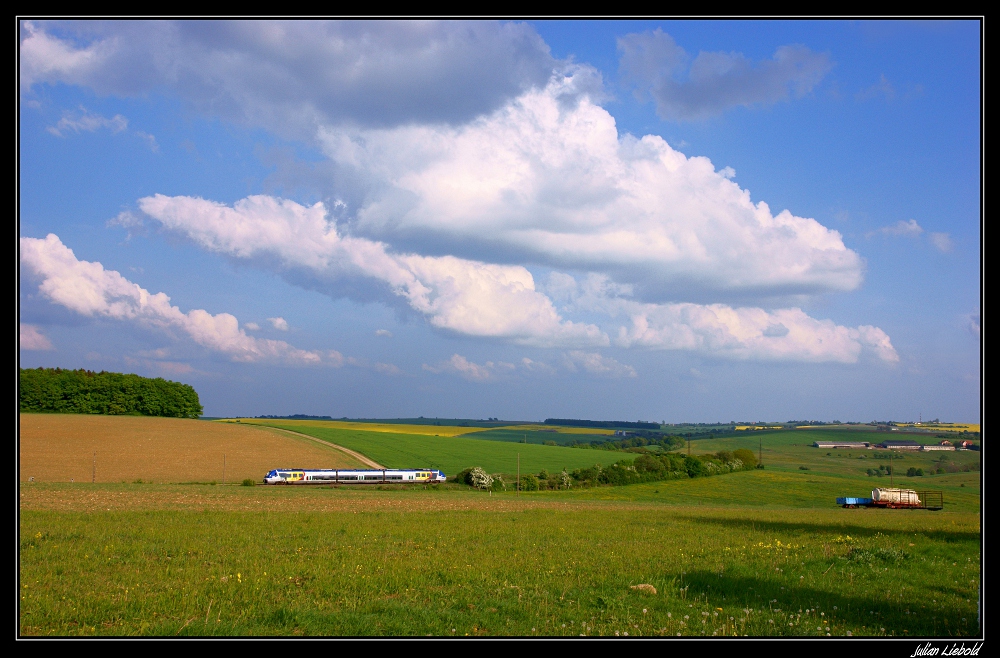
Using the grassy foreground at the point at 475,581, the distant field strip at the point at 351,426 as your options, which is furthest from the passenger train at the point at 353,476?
the distant field strip at the point at 351,426

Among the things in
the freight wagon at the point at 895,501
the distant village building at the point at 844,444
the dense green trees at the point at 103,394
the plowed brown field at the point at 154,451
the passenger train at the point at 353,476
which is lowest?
the distant village building at the point at 844,444

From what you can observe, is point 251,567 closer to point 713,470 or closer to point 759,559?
point 759,559

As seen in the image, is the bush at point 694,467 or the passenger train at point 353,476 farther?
the bush at point 694,467

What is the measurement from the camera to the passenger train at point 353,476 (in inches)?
2520

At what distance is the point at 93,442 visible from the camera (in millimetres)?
74938

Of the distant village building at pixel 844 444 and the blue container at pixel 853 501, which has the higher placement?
the blue container at pixel 853 501

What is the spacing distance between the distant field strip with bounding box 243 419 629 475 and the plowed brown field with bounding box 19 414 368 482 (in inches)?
267

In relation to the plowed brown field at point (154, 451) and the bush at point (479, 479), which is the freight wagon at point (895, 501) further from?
the plowed brown field at point (154, 451)

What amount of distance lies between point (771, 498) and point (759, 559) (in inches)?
2251

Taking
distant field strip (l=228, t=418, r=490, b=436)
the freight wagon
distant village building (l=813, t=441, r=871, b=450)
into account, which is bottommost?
distant village building (l=813, t=441, r=871, b=450)

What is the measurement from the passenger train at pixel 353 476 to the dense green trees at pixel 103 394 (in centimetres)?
6139

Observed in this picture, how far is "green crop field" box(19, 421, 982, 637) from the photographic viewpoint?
29.7ft

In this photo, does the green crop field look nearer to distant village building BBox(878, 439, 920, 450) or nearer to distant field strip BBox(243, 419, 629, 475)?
distant field strip BBox(243, 419, 629, 475)

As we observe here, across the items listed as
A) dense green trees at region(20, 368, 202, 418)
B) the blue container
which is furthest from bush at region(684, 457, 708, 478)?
dense green trees at region(20, 368, 202, 418)
